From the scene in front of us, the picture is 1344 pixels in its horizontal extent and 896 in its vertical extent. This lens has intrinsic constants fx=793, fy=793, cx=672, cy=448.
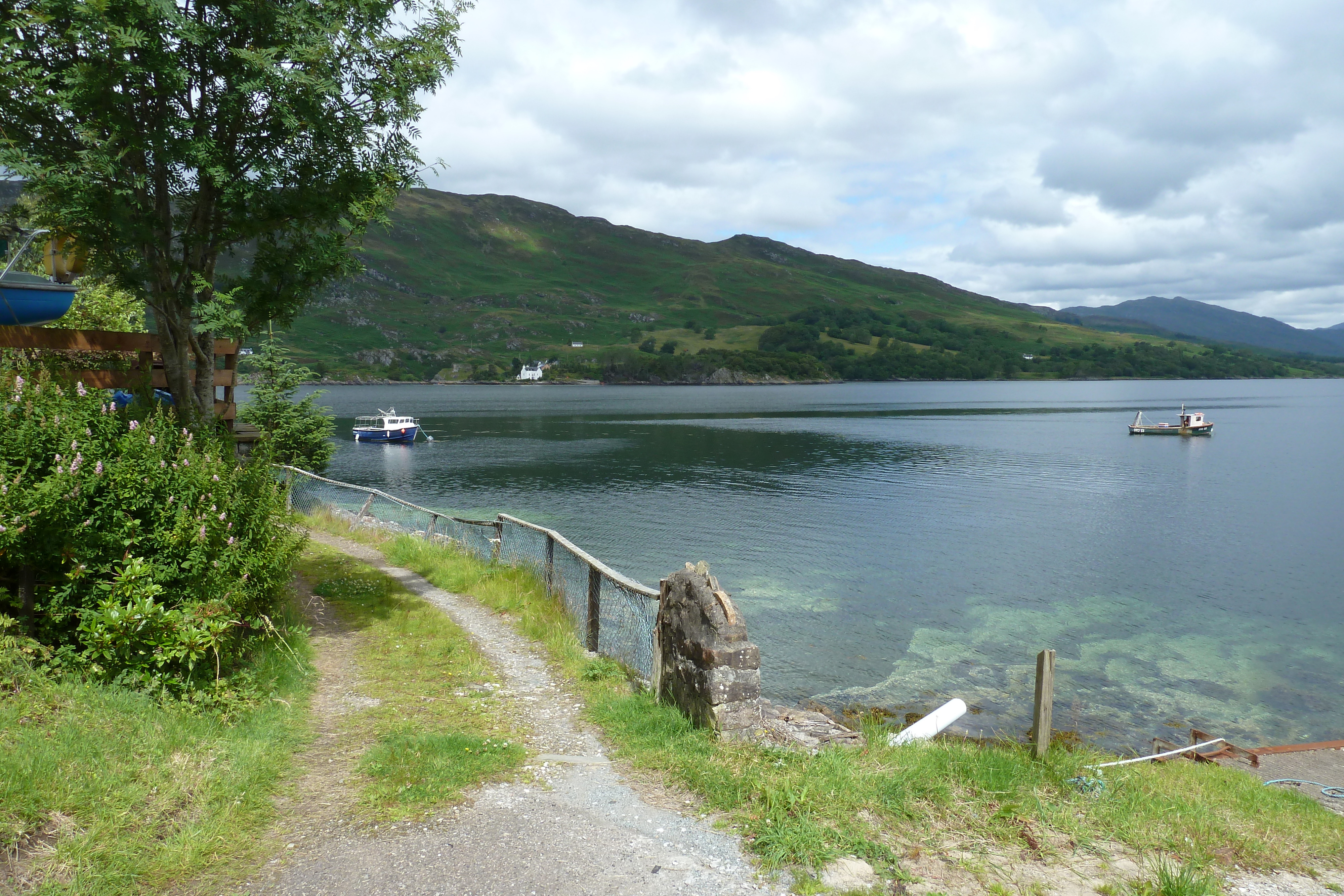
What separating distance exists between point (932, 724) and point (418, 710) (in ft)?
26.2

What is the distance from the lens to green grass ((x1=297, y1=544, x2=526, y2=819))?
693 centimetres

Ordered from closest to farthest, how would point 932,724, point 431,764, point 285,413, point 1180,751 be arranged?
1. point 431,764
2. point 932,724
3. point 1180,751
4. point 285,413

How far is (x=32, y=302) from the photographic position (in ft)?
32.4

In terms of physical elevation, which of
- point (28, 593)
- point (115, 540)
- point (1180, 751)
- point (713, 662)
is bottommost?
point (1180, 751)

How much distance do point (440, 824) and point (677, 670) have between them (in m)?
3.08

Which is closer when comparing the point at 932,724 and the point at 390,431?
the point at 932,724

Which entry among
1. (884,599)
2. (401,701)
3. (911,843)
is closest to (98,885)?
(401,701)

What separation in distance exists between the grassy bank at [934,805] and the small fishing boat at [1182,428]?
315 feet

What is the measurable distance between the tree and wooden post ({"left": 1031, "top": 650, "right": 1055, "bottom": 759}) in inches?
425

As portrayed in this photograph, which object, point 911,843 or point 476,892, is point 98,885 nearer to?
point 476,892

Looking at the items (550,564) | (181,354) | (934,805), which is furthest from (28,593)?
(934,805)

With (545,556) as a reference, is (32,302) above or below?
above

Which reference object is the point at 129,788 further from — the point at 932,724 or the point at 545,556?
the point at 932,724

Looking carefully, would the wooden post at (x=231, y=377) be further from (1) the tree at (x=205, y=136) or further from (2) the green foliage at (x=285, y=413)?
(2) the green foliage at (x=285, y=413)
